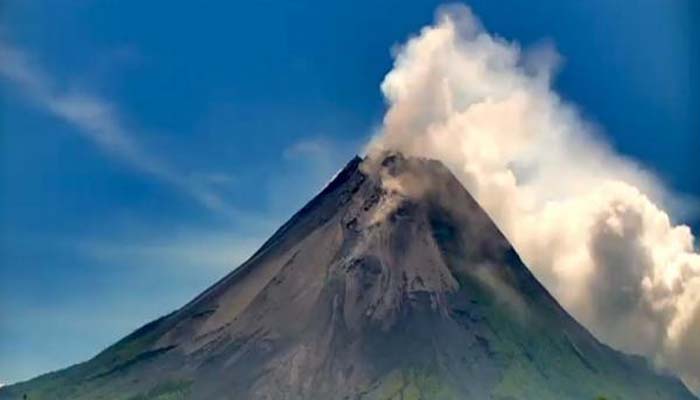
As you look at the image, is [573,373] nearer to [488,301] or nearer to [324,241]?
[488,301]

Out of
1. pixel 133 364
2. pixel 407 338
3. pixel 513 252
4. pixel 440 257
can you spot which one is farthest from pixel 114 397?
pixel 513 252

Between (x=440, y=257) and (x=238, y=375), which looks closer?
(x=238, y=375)

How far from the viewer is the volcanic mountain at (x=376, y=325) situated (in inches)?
3492

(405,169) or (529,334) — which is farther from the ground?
(405,169)

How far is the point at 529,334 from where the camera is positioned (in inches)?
3844

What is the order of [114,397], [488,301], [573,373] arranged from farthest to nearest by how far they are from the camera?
[488,301] < [573,373] < [114,397]

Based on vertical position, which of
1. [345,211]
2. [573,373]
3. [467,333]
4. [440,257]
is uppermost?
[345,211]

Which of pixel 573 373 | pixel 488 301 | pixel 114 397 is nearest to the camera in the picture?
pixel 114 397

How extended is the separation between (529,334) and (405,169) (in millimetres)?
18471

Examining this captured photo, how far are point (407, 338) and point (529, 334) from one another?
1110 cm

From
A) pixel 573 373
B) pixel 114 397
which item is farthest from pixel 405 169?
pixel 114 397

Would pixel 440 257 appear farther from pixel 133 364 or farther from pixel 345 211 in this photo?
pixel 133 364

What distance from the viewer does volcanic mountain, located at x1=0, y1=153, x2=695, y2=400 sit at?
8869 cm

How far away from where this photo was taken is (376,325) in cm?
9481
